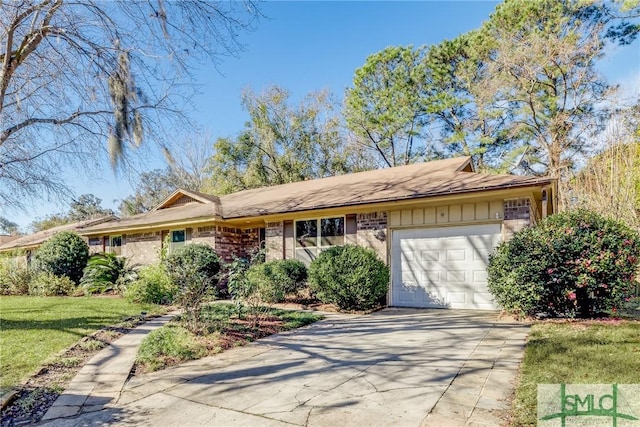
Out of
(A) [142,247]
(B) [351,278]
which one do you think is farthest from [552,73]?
(A) [142,247]

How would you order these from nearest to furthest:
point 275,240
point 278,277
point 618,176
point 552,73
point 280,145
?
Result: point 278,277
point 275,240
point 618,176
point 552,73
point 280,145

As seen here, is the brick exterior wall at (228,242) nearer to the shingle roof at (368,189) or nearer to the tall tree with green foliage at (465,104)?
the shingle roof at (368,189)

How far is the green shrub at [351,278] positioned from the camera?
901 centimetres

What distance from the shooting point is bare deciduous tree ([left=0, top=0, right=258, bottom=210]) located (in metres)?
6.14

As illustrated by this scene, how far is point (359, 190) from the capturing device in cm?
1189

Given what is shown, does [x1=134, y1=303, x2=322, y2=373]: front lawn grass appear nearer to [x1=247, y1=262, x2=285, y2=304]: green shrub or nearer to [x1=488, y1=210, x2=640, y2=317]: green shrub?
[x1=247, y1=262, x2=285, y2=304]: green shrub

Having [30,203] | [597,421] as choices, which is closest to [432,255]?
[597,421]

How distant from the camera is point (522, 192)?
8.51 metres

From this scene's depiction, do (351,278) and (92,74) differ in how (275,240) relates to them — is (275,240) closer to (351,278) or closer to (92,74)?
(351,278)

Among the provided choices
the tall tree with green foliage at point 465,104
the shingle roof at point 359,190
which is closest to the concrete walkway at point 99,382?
the shingle roof at point 359,190

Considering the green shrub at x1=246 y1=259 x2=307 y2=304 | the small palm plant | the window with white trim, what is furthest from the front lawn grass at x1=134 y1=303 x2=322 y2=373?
the window with white trim

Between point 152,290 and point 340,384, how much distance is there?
8140mm

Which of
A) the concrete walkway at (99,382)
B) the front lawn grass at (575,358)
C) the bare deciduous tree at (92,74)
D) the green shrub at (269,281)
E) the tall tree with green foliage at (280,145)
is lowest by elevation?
the concrete walkway at (99,382)

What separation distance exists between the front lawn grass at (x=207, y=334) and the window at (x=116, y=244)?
11038 mm
